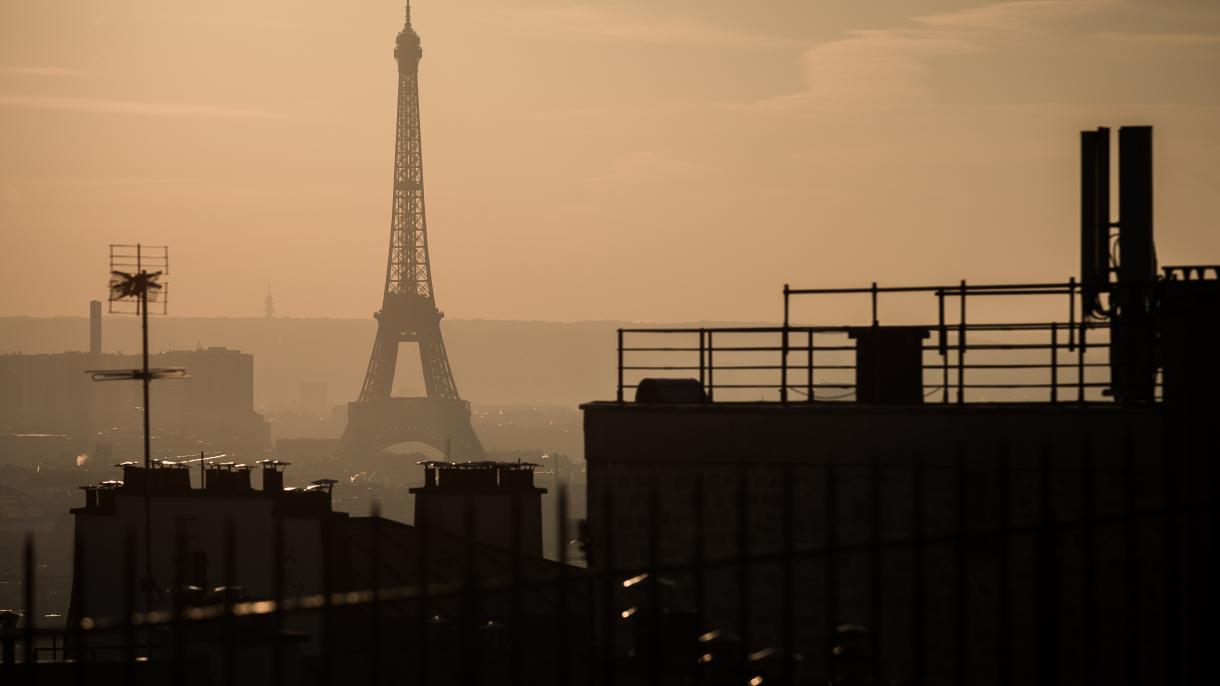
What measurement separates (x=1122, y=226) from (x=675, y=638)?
10.4 metres

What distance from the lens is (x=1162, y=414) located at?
1489 centimetres

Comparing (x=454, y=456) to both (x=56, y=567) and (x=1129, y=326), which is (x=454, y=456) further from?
(x=1129, y=326)

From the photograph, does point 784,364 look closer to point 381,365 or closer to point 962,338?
point 962,338

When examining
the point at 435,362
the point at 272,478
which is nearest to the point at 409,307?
the point at 435,362

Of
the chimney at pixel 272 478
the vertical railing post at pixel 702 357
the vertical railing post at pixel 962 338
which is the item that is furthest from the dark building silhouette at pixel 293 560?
the vertical railing post at pixel 962 338

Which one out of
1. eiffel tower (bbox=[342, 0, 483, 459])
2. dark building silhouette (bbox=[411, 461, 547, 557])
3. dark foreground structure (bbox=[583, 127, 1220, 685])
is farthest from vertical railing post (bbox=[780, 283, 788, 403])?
eiffel tower (bbox=[342, 0, 483, 459])

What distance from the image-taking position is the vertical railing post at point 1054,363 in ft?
55.3

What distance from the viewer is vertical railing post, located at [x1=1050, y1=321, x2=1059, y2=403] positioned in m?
16.9

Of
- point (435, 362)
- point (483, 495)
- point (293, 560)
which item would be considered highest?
point (483, 495)

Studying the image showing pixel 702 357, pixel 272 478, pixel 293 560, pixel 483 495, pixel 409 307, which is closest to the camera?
pixel 702 357

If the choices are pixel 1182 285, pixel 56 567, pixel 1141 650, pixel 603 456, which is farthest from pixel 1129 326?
pixel 56 567

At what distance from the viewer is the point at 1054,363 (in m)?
17.3

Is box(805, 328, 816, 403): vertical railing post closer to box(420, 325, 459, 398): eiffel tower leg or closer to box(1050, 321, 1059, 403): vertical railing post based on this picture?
box(1050, 321, 1059, 403): vertical railing post

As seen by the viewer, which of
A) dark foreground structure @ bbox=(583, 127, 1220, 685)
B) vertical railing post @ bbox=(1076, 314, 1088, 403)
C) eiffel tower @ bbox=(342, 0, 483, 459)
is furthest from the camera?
eiffel tower @ bbox=(342, 0, 483, 459)
